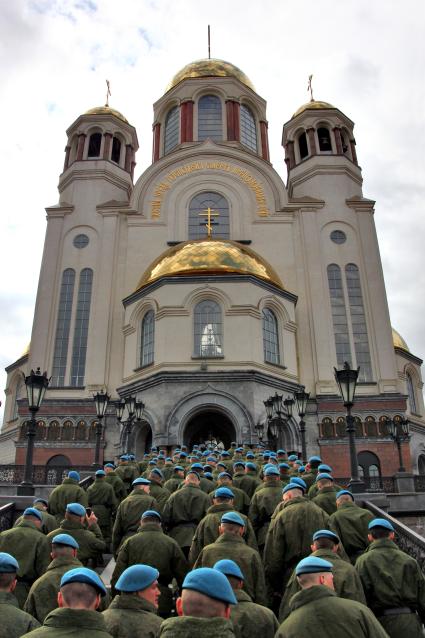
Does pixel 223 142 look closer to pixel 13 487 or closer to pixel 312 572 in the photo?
pixel 13 487

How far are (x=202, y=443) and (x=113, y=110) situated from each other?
21.5m

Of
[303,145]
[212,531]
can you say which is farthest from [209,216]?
[212,531]

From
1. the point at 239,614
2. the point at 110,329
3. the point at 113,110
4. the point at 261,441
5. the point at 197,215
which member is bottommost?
the point at 239,614

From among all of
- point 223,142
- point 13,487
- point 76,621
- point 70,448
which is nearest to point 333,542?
point 76,621

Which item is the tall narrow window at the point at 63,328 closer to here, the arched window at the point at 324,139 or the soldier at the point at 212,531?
the arched window at the point at 324,139

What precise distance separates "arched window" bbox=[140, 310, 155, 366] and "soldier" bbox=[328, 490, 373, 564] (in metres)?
16.6

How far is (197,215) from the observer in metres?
28.6

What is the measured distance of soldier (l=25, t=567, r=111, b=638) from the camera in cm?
257

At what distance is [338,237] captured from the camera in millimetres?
28266

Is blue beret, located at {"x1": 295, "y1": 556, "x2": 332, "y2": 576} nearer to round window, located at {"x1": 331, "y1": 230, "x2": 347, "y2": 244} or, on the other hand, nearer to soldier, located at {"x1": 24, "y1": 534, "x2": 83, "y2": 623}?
soldier, located at {"x1": 24, "y1": 534, "x2": 83, "y2": 623}

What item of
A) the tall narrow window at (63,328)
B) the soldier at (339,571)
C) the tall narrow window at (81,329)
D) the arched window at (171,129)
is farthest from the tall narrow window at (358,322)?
the soldier at (339,571)

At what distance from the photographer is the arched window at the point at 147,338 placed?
22638 millimetres

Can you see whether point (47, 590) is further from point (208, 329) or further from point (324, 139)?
point (324, 139)

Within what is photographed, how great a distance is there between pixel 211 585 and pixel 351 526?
3811 millimetres
